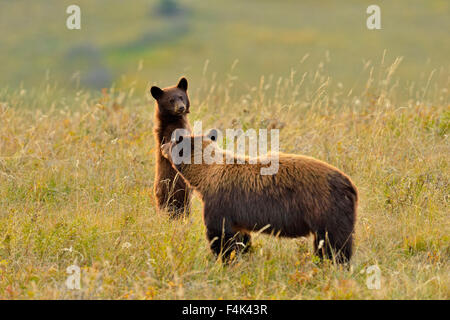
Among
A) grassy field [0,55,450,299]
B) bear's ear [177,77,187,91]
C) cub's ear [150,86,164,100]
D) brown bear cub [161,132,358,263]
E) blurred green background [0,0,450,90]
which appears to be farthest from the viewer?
blurred green background [0,0,450,90]

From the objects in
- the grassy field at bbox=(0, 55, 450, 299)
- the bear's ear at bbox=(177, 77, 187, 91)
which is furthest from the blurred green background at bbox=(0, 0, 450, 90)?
the bear's ear at bbox=(177, 77, 187, 91)

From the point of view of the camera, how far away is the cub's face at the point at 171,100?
6.75 m

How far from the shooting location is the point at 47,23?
43188 mm

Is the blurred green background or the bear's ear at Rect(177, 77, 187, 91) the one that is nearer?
the bear's ear at Rect(177, 77, 187, 91)

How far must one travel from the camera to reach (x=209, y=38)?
42625 mm

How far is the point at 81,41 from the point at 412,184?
38.8m

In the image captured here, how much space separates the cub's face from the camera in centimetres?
675

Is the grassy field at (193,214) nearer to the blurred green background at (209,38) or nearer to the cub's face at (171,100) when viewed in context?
the cub's face at (171,100)

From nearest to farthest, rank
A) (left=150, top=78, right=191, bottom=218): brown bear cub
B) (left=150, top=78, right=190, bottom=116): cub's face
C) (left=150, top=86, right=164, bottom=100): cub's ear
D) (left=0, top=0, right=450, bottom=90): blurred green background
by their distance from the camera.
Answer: (left=150, top=78, right=191, bottom=218): brown bear cub < (left=150, top=78, right=190, bottom=116): cub's face < (left=150, top=86, right=164, bottom=100): cub's ear < (left=0, top=0, right=450, bottom=90): blurred green background

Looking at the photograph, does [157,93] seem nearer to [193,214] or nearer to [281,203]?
[193,214]

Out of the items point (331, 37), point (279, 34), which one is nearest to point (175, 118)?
point (331, 37)

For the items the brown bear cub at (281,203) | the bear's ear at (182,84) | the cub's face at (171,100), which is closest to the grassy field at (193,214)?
the brown bear cub at (281,203)

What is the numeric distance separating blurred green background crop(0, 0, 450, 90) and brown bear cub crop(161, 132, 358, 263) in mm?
25253

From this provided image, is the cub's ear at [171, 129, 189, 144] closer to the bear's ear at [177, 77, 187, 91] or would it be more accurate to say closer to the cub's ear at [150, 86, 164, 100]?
the cub's ear at [150, 86, 164, 100]
